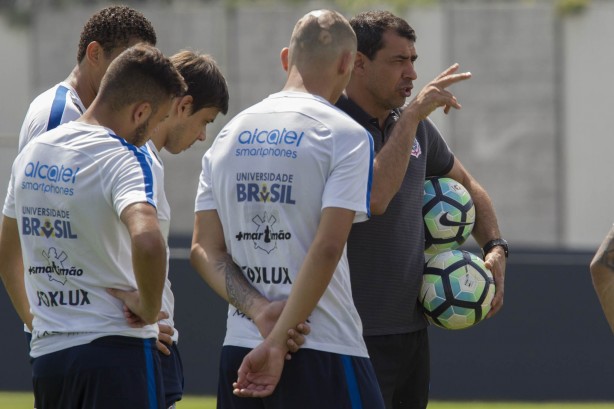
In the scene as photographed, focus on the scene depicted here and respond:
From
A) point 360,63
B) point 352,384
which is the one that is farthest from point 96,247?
point 360,63

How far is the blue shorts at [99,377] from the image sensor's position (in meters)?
3.79

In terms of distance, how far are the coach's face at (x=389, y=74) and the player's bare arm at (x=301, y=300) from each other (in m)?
1.19

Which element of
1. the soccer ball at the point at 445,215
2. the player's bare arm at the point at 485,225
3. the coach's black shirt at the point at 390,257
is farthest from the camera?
the player's bare arm at the point at 485,225

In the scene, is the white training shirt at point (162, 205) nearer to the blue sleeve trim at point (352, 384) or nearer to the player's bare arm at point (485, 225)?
the blue sleeve trim at point (352, 384)

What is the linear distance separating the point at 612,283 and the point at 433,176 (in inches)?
60.1

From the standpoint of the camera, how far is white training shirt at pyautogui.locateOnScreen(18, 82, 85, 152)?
171 inches

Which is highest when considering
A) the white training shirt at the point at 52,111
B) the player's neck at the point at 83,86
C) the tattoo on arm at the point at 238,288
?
the player's neck at the point at 83,86

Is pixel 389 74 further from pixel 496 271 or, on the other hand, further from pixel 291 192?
pixel 291 192

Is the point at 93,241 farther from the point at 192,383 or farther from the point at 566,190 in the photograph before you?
the point at 566,190

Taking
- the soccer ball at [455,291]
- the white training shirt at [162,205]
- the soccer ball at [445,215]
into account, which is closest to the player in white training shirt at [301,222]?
the white training shirt at [162,205]

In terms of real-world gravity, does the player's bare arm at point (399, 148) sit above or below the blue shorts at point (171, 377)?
above

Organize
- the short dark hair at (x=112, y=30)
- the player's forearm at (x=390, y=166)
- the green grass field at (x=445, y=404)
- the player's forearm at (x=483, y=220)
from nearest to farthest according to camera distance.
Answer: the player's forearm at (x=390, y=166)
the short dark hair at (x=112, y=30)
the player's forearm at (x=483, y=220)
the green grass field at (x=445, y=404)

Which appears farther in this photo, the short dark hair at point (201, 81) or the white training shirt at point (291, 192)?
the short dark hair at point (201, 81)

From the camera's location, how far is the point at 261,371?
3781 mm
